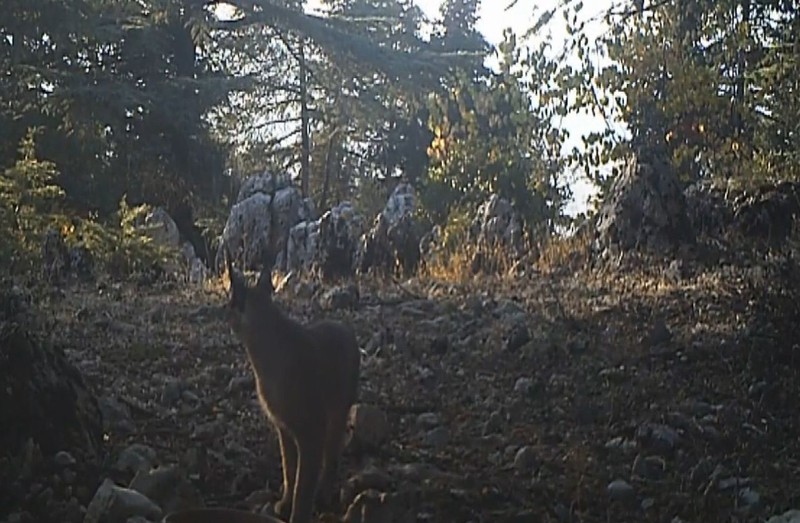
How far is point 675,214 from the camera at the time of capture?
26.2 feet

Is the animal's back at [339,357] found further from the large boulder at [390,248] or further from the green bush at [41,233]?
the large boulder at [390,248]

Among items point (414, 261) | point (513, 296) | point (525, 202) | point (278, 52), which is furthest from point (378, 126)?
point (513, 296)

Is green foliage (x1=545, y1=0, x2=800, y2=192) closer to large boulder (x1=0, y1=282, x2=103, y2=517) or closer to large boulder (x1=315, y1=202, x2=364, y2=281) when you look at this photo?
large boulder (x1=315, y1=202, x2=364, y2=281)

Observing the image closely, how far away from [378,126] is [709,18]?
617 inches

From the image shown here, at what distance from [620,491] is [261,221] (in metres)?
7.42

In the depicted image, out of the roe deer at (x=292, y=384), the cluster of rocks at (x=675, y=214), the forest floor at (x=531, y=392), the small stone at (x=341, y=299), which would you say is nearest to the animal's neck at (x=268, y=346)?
the roe deer at (x=292, y=384)

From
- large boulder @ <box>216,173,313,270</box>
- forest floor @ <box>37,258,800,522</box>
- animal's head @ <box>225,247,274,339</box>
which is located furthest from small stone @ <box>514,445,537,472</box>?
large boulder @ <box>216,173,313,270</box>

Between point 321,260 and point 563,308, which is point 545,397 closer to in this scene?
point 563,308

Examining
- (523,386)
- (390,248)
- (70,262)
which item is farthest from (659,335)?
(70,262)

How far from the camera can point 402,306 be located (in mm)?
6512

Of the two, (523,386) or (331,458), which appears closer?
(331,458)

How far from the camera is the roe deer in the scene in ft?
11.0

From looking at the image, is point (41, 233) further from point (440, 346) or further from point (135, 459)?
point (135, 459)

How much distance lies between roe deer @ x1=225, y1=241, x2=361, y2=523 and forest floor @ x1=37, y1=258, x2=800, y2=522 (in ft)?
0.74
